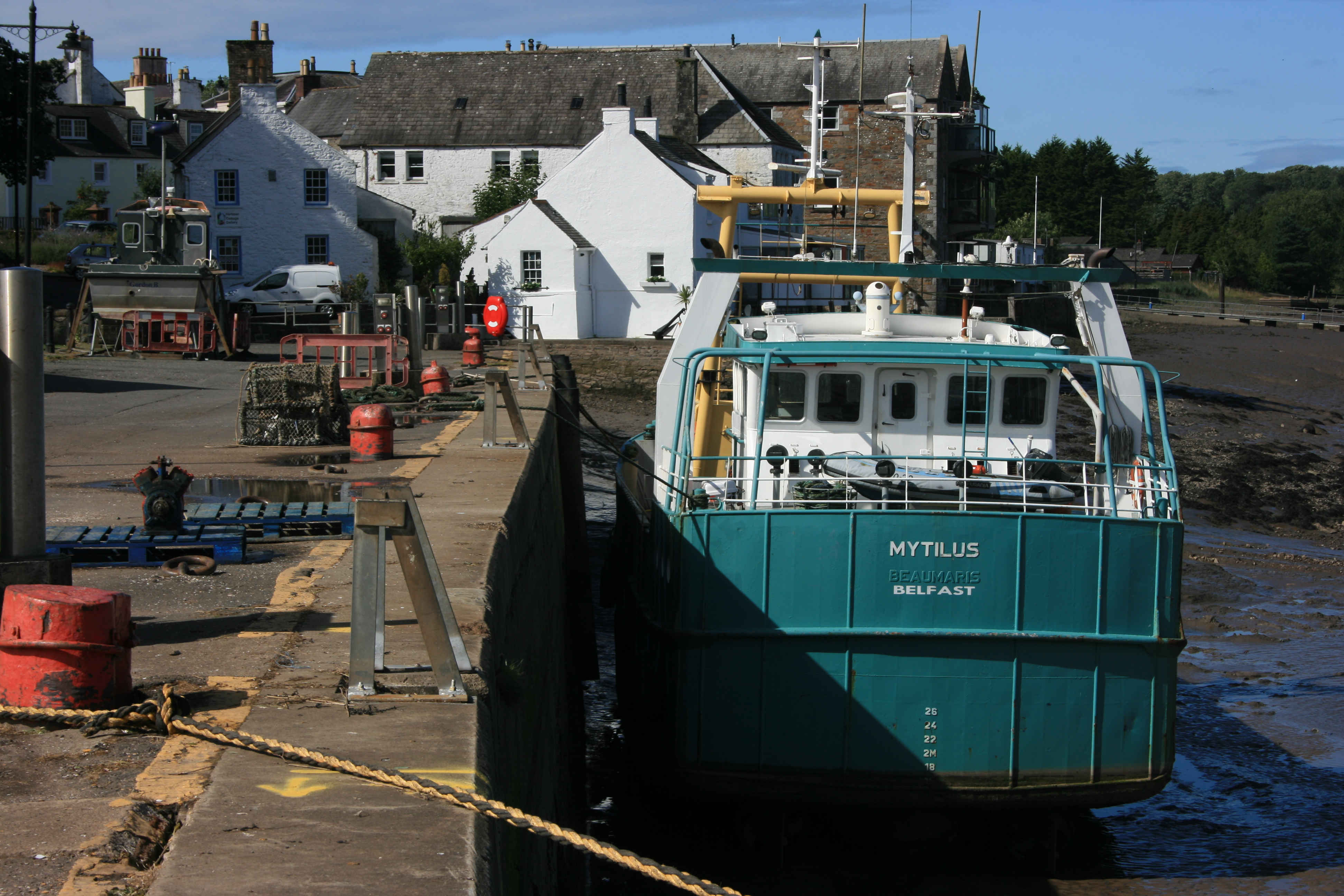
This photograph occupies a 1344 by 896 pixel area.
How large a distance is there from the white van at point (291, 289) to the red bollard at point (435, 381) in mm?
18137

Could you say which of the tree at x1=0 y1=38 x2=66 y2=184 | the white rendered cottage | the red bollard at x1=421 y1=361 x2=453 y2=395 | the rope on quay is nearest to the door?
the rope on quay

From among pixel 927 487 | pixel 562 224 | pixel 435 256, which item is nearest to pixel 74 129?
pixel 435 256

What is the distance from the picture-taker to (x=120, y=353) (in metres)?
27.5

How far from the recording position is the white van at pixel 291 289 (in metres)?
36.3

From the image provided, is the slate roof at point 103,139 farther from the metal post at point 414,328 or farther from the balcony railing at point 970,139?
the metal post at point 414,328

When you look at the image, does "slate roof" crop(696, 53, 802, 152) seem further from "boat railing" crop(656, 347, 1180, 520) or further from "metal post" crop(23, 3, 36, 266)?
"boat railing" crop(656, 347, 1180, 520)

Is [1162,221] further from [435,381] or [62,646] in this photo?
[62,646]

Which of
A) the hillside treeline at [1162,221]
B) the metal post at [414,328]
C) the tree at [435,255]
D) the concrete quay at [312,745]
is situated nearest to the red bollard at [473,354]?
the metal post at [414,328]

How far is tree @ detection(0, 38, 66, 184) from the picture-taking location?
39125 mm

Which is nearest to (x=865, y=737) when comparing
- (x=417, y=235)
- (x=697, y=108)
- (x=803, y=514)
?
(x=803, y=514)

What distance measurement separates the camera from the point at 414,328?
64.8 feet

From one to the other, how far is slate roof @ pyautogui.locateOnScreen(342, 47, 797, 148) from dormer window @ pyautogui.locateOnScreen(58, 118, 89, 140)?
23102mm

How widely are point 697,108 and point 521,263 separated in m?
12.7

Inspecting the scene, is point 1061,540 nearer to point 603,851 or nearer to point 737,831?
point 737,831
